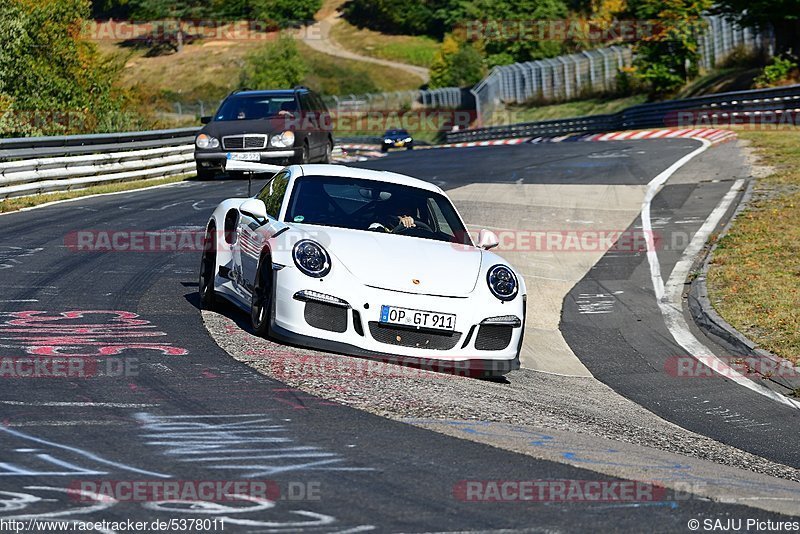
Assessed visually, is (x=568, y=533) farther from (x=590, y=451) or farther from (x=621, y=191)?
(x=621, y=191)

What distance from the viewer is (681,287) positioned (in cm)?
1452

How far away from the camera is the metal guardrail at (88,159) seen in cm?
2078

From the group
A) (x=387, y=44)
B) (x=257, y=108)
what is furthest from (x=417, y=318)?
(x=387, y=44)

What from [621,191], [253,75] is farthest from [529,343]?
[253,75]

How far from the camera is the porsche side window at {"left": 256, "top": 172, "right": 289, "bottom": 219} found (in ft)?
32.8

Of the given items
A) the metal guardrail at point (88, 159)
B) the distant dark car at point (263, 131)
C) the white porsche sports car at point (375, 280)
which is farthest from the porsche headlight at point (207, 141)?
the white porsche sports car at point (375, 280)

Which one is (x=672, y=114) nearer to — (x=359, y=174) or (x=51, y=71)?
(x=51, y=71)

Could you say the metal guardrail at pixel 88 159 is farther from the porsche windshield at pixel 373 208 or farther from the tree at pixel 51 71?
the porsche windshield at pixel 373 208

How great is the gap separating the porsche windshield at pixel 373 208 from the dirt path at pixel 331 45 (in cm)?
10008

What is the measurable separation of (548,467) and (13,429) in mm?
2665

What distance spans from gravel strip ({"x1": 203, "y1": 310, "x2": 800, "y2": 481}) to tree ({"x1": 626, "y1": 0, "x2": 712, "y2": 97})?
145 feet

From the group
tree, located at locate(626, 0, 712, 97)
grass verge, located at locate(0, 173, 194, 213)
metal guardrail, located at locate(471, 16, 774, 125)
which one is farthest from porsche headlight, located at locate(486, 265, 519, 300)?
tree, located at locate(626, 0, 712, 97)

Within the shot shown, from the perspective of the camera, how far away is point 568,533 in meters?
4.68

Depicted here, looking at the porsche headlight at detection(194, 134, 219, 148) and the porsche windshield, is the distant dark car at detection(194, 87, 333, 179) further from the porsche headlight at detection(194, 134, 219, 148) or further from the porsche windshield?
the porsche windshield
